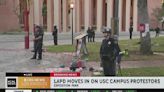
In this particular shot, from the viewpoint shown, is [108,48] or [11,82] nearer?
[11,82]

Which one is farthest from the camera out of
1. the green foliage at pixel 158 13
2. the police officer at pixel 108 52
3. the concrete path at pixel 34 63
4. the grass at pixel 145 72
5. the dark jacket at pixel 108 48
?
the green foliage at pixel 158 13

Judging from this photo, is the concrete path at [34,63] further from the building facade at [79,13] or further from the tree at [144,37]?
the building facade at [79,13]

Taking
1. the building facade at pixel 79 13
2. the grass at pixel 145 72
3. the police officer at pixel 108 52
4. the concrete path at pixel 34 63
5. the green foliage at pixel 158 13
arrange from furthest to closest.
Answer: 1. the green foliage at pixel 158 13
2. the building facade at pixel 79 13
3. the concrete path at pixel 34 63
4. the police officer at pixel 108 52
5. the grass at pixel 145 72

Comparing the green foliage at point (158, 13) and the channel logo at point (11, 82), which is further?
the green foliage at point (158, 13)

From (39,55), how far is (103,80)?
13.0 metres

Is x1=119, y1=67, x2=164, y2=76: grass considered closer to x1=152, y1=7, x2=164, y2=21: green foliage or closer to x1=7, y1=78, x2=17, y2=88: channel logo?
x1=7, y1=78, x2=17, y2=88: channel logo

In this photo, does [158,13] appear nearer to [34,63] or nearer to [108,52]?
[34,63]

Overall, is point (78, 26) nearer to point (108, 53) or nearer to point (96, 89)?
point (108, 53)

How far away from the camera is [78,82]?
3857 millimetres

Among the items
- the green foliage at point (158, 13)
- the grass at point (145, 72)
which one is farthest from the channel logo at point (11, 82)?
the green foliage at point (158, 13)

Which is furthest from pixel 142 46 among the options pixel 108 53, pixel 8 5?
pixel 8 5

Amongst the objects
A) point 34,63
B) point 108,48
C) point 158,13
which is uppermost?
point 158,13

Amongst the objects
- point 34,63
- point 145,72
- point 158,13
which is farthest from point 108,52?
point 158,13

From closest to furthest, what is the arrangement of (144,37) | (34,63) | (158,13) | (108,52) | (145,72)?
(145,72), (108,52), (34,63), (144,37), (158,13)
